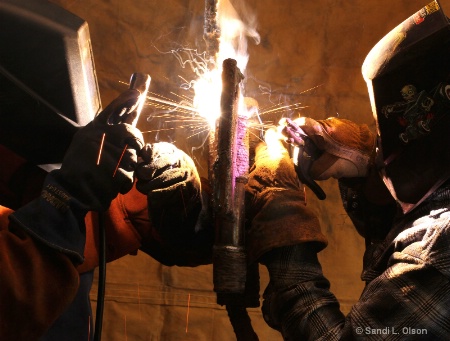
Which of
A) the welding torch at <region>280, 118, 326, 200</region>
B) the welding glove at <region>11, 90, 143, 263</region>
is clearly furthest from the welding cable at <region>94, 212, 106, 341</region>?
the welding torch at <region>280, 118, 326, 200</region>

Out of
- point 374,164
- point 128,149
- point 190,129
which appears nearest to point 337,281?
point 190,129

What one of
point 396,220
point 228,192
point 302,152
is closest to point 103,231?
point 228,192

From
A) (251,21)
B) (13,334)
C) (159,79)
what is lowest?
(13,334)

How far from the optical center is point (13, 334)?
1.52 meters

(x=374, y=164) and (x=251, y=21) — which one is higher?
(x=251, y=21)

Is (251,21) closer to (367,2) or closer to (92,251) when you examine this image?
(367,2)

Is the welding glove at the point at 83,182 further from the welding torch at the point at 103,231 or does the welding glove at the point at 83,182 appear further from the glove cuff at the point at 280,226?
the glove cuff at the point at 280,226

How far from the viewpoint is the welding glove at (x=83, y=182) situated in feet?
5.31

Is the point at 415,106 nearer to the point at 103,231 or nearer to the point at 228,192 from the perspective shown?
the point at 228,192

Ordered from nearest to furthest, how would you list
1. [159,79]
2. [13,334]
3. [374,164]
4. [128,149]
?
[13,334] < [128,149] < [374,164] < [159,79]

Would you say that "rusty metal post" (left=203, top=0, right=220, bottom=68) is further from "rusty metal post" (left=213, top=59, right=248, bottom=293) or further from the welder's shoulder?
the welder's shoulder

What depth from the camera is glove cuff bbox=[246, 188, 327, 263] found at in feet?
6.10

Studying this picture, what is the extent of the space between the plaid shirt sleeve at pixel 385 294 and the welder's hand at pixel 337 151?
0.39 m

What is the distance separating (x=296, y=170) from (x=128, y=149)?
758 mm
